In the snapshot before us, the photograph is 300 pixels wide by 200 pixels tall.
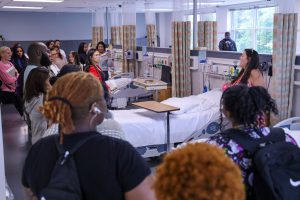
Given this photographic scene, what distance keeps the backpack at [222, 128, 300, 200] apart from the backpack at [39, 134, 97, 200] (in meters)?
0.77

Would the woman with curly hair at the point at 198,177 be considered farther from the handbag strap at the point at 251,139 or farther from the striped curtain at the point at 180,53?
→ the striped curtain at the point at 180,53

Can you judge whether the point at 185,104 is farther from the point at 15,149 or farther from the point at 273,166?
the point at 273,166

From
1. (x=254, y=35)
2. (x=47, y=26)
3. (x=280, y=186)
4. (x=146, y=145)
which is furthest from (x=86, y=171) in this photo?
(x=47, y=26)

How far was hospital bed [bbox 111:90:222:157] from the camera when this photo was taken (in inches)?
160

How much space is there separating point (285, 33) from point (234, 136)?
2933 mm

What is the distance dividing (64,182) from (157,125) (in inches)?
117

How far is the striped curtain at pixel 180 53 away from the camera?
19.1 ft

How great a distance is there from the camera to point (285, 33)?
4.12 metres

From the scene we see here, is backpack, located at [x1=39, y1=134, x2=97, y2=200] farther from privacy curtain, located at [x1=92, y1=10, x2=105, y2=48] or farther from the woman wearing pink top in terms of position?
privacy curtain, located at [x1=92, y1=10, x2=105, y2=48]

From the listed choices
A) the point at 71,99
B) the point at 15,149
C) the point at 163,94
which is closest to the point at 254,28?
the point at 163,94

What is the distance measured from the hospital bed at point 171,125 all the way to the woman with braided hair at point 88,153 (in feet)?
8.82

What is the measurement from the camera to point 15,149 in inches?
194

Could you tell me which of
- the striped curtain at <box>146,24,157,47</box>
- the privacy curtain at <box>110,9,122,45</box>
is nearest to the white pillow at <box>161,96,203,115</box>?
the striped curtain at <box>146,24,157,47</box>

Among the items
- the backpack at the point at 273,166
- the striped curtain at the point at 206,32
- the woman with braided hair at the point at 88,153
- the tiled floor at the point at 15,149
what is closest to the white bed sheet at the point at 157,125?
the tiled floor at the point at 15,149
